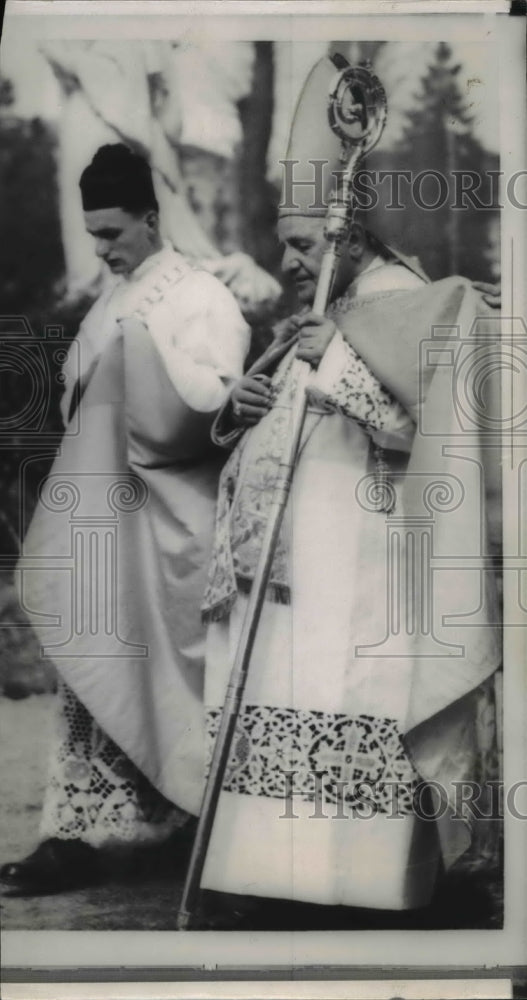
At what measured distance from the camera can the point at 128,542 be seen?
4270 millimetres

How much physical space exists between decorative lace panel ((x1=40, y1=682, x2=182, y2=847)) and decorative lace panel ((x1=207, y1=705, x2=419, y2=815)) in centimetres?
34

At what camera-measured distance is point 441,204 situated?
4305mm

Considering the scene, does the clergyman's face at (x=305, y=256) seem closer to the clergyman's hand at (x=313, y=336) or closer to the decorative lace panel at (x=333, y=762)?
the clergyman's hand at (x=313, y=336)

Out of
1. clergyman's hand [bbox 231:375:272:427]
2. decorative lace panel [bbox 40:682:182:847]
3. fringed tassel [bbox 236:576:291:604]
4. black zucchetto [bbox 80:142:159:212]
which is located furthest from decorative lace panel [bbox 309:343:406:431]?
decorative lace panel [bbox 40:682:182:847]

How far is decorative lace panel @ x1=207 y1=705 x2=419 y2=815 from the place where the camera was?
4141mm

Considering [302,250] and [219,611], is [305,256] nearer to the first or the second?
[302,250]

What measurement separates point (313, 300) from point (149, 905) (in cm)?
210

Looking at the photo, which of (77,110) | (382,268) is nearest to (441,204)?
(382,268)

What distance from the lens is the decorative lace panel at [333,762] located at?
4.14 metres

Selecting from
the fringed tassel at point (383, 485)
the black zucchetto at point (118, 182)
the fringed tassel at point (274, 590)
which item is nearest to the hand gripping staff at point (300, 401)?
the fringed tassel at point (274, 590)

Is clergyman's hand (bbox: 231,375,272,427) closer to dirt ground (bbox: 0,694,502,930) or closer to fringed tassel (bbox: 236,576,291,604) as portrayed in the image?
fringed tassel (bbox: 236,576,291,604)

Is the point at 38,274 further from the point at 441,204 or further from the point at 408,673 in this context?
the point at 408,673

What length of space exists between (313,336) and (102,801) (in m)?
1.70

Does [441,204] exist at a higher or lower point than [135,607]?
higher
